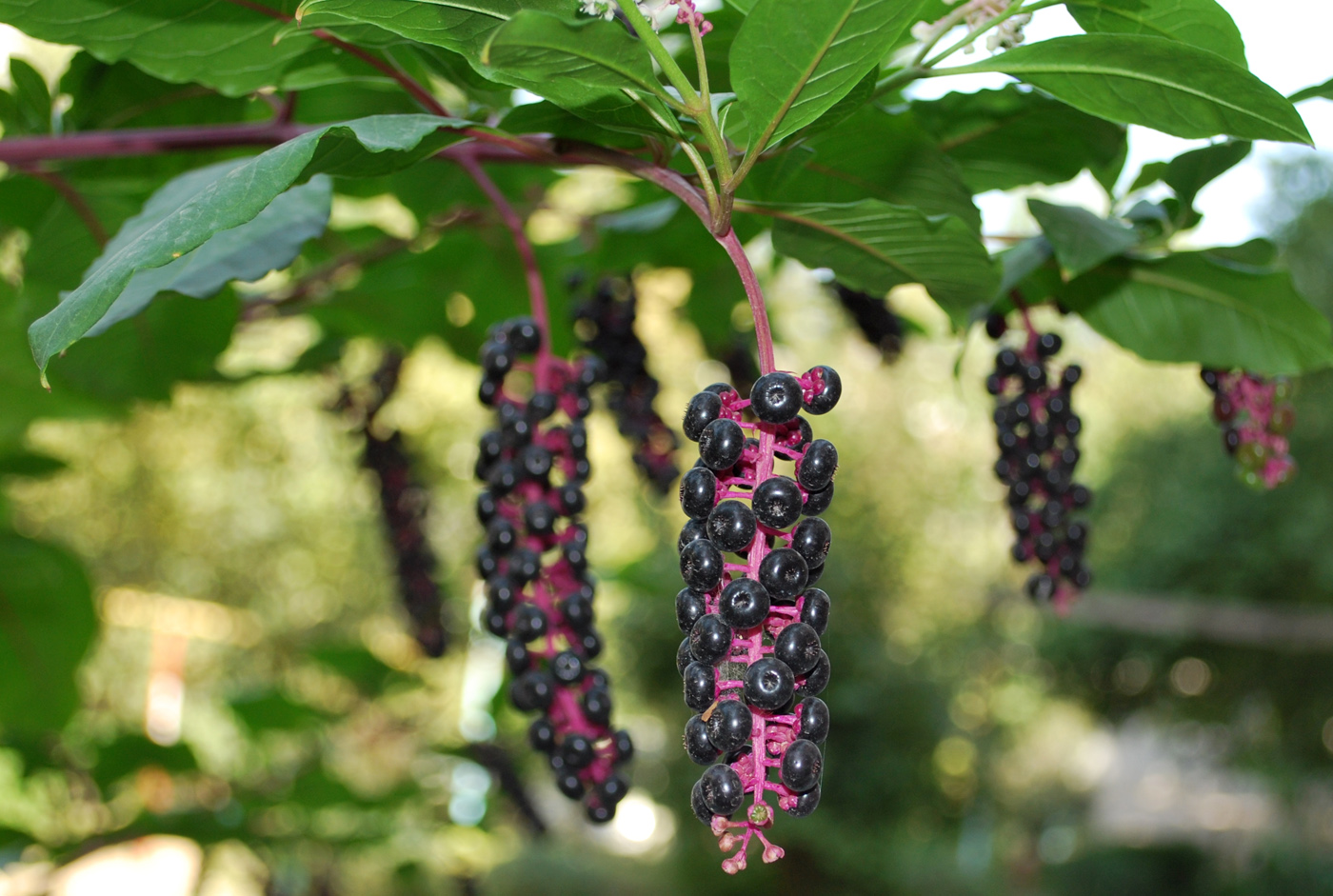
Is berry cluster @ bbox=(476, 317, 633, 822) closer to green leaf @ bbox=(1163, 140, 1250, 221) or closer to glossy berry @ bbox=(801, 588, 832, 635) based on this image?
glossy berry @ bbox=(801, 588, 832, 635)

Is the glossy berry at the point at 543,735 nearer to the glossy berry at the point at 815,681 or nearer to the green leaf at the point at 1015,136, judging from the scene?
the glossy berry at the point at 815,681

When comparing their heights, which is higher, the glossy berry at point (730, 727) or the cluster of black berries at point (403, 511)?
the glossy berry at point (730, 727)

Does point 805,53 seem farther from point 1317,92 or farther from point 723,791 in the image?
point 1317,92

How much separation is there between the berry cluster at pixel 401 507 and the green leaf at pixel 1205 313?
122cm

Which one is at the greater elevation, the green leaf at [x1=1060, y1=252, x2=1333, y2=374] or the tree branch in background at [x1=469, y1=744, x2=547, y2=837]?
the green leaf at [x1=1060, y1=252, x2=1333, y2=374]

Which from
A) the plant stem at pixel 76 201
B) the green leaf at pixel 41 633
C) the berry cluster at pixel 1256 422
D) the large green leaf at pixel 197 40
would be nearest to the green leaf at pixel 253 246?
the large green leaf at pixel 197 40

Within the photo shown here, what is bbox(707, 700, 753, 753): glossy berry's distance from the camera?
545 mm

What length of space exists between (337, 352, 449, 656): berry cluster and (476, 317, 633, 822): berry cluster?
3.14 feet

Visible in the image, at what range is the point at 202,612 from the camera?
1203 centimetres

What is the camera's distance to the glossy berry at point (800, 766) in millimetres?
545

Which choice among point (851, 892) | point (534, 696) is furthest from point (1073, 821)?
point (534, 696)

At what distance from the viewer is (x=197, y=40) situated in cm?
90

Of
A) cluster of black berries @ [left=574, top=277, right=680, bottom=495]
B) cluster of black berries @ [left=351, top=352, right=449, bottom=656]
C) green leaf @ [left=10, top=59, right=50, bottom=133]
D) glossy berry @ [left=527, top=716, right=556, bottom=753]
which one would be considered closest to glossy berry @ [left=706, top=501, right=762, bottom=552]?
glossy berry @ [left=527, top=716, right=556, bottom=753]

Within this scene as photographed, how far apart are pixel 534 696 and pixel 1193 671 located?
11357mm
